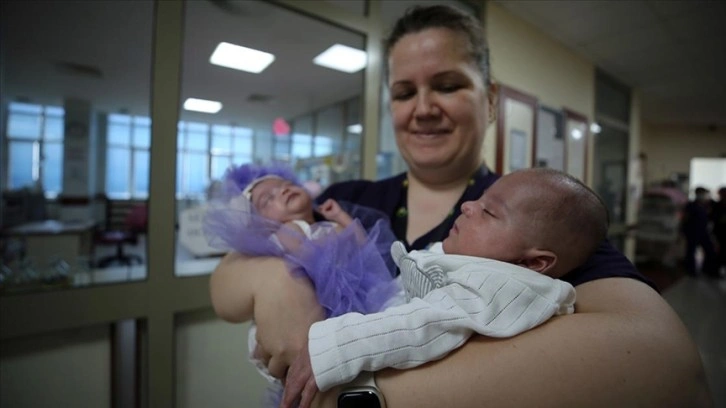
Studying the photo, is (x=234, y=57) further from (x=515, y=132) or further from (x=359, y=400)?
(x=515, y=132)

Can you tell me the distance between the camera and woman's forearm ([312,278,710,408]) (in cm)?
38

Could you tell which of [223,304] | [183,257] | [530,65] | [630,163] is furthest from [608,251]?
[630,163]

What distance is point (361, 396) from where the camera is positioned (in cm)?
44

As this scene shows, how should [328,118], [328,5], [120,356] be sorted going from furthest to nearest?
[328,118]
[328,5]
[120,356]

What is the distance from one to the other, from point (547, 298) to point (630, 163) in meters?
3.28

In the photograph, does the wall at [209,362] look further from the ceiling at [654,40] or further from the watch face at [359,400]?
the ceiling at [654,40]

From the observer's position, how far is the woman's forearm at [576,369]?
1.25 feet

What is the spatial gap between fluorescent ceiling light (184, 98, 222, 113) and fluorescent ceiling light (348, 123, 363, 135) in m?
0.83

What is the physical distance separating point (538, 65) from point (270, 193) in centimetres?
134

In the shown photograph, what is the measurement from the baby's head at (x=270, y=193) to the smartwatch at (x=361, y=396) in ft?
1.67

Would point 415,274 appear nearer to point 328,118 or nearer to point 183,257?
point 183,257

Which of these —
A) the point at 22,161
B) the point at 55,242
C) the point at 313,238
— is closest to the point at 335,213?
the point at 313,238

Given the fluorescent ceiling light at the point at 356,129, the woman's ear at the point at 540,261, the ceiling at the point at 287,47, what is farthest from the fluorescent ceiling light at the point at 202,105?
the woman's ear at the point at 540,261

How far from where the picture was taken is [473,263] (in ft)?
1.81
